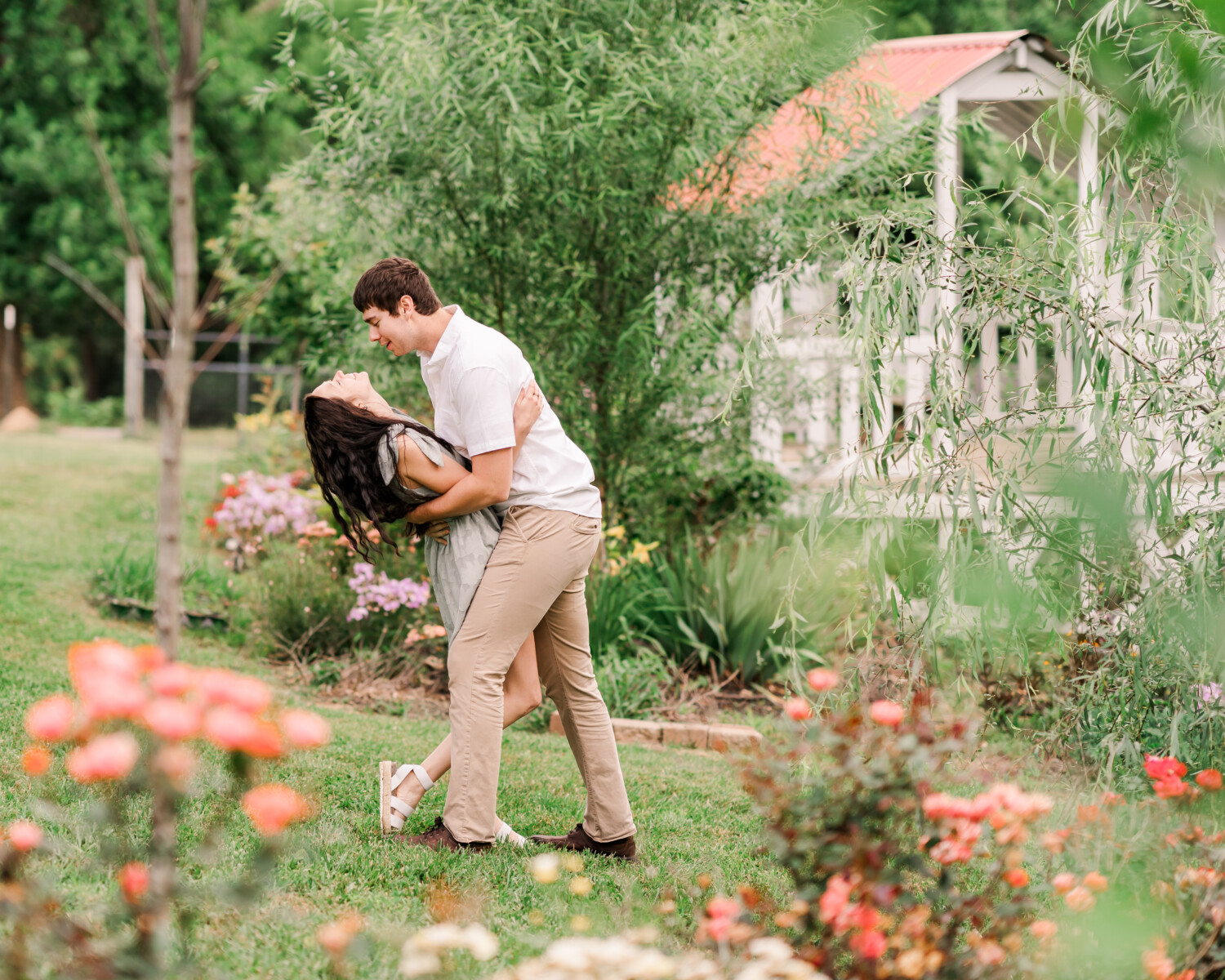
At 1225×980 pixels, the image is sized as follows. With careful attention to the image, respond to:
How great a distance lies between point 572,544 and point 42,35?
21.5 meters

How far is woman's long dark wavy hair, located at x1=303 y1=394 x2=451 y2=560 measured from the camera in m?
3.08

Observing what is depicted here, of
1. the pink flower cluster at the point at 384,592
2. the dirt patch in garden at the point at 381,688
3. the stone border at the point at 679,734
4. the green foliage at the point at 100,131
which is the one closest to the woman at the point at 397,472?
the stone border at the point at 679,734

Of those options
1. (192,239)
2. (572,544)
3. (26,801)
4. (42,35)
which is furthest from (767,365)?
(42,35)

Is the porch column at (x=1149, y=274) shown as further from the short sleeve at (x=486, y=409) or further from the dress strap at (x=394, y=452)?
the dress strap at (x=394, y=452)

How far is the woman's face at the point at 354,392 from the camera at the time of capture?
3137mm

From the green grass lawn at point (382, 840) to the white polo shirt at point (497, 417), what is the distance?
3.42ft

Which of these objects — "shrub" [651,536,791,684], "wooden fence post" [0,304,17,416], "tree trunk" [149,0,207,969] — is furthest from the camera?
"wooden fence post" [0,304,17,416]

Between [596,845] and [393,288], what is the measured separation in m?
1.74

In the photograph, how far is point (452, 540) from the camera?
318cm

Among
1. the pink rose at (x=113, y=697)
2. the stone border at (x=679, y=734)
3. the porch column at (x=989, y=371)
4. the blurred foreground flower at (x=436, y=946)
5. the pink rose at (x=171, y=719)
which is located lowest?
the stone border at (x=679, y=734)

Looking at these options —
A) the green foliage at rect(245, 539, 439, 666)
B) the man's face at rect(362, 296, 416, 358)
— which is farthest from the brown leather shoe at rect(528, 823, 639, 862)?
the green foliage at rect(245, 539, 439, 666)

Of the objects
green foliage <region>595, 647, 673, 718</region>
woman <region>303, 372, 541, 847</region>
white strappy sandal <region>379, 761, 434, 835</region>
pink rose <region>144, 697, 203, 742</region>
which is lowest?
green foliage <region>595, 647, 673, 718</region>

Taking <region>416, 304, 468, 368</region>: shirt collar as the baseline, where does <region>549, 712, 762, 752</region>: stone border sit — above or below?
below

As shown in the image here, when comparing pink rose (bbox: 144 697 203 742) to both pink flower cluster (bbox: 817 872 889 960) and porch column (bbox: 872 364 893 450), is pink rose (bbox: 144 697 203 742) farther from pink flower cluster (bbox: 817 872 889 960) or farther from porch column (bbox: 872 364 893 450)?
porch column (bbox: 872 364 893 450)
